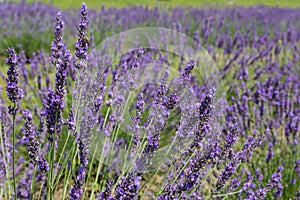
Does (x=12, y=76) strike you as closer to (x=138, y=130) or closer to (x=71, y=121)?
(x=71, y=121)

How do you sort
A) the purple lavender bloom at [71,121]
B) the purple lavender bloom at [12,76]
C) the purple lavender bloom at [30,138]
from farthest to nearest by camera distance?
the purple lavender bloom at [71,121] < the purple lavender bloom at [30,138] < the purple lavender bloom at [12,76]

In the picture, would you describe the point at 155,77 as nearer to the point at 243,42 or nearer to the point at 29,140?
the point at 243,42

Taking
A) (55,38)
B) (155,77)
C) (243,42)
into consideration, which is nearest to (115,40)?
(155,77)

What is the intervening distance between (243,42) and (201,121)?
3519 mm

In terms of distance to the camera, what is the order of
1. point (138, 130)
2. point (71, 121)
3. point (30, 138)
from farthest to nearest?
point (138, 130) → point (71, 121) → point (30, 138)

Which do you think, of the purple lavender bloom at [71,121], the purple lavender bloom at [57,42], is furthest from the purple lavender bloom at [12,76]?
the purple lavender bloom at [71,121]

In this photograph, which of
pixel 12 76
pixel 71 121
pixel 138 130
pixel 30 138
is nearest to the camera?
pixel 12 76

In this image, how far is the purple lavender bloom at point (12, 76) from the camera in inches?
43.9

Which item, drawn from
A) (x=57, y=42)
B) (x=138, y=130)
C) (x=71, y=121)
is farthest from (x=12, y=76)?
(x=138, y=130)

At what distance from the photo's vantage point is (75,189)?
1266 mm

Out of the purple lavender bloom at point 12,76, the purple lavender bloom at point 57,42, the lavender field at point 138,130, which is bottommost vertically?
the lavender field at point 138,130

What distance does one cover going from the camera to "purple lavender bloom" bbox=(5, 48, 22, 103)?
1114mm

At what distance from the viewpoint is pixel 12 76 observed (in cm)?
113

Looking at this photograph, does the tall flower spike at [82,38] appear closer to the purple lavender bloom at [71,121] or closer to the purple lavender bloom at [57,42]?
the purple lavender bloom at [57,42]
